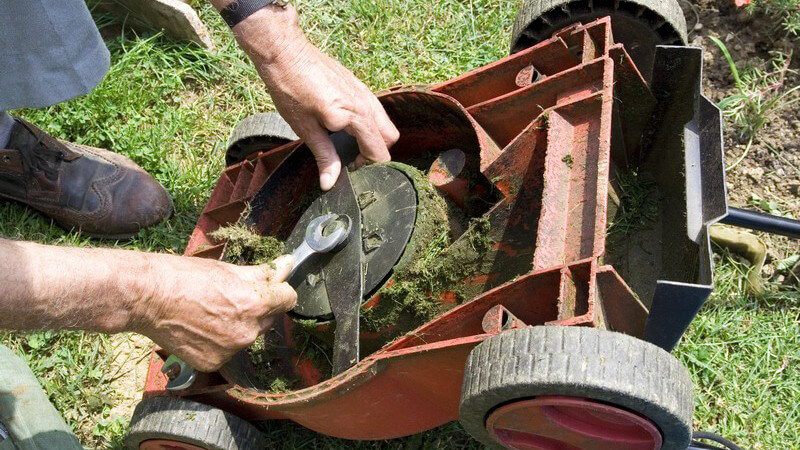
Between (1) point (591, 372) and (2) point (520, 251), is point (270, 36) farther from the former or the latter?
(1) point (591, 372)

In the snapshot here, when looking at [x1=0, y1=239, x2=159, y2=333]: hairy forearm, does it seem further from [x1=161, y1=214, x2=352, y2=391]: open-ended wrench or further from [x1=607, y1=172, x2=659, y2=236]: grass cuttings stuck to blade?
[x1=607, y1=172, x2=659, y2=236]: grass cuttings stuck to blade

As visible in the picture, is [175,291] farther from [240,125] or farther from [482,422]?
[240,125]

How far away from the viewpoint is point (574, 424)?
1.91 meters

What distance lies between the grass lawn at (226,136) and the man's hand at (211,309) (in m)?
0.69

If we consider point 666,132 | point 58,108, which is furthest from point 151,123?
point 666,132

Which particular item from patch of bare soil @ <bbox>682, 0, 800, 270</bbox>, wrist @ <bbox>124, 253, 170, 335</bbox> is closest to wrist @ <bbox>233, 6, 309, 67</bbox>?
wrist @ <bbox>124, 253, 170, 335</bbox>

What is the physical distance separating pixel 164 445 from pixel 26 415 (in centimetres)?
44

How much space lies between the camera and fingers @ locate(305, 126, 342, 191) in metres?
2.44

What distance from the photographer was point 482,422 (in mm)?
1936

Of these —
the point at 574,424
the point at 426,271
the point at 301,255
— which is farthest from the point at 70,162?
the point at 574,424

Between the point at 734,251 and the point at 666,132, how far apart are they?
2.05ft

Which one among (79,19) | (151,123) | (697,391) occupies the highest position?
(79,19)

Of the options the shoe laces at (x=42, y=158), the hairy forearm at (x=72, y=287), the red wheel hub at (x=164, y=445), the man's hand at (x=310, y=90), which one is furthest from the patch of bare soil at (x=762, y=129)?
the shoe laces at (x=42, y=158)

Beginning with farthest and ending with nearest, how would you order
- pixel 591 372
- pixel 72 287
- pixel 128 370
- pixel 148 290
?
pixel 128 370
pixel 148 290
pixel 72 287
pixel 591 372
